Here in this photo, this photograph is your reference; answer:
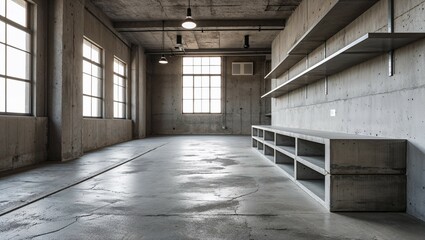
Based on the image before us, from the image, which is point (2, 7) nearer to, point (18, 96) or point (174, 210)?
point (18, 96)

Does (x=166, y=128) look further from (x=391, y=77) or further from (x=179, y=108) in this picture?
(x=391, y=77)

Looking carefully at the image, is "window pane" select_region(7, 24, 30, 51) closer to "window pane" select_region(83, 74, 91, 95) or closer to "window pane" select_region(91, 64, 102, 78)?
"window pane" select_region(83, 74, 91, 95)

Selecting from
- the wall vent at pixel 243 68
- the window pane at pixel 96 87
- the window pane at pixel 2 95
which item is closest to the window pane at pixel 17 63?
the window pane at pixel 2 95

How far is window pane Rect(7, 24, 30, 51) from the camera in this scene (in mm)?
5992

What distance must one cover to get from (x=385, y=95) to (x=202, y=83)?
15052 millimetres

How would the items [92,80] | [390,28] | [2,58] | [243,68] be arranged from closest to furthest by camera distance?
[390,28] → [2,58] → [92,80] → [243,68]

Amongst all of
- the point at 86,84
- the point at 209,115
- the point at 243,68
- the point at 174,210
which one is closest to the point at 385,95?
the point at 174,210

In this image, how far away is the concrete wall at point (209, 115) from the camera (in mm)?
18141

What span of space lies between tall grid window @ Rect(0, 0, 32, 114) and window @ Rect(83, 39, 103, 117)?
294cm

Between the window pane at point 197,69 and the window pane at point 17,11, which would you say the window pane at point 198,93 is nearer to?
the window pane at point 197,69

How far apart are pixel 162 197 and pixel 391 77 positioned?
314 centimetres

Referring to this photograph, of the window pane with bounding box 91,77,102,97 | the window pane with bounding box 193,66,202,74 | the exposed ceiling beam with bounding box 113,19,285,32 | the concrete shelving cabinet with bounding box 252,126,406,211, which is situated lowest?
the concrete shelving cabinet with bounding box 252,126,406,211

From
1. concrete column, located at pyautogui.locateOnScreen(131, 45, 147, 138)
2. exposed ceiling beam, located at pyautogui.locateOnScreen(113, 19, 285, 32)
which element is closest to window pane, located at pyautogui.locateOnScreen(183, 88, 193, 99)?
concrete column, located at pyautogui.locateOnScreen(131, 45, 147, 138)

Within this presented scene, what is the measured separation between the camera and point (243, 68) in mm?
18047
